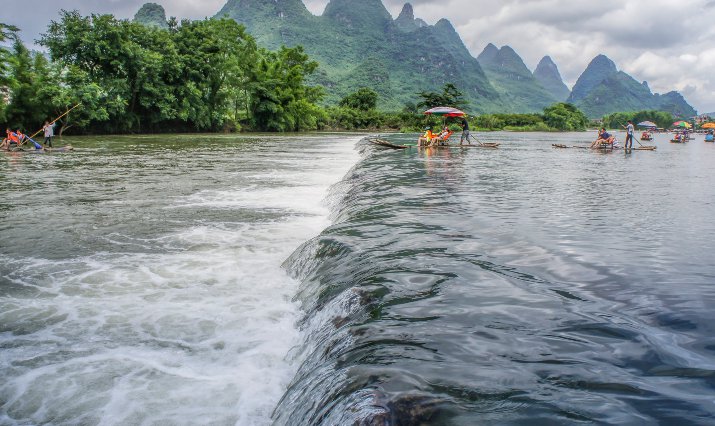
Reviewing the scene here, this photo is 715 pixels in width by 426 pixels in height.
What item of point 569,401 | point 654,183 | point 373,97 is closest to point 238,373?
point 569,401

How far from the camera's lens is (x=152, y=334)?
4.28m

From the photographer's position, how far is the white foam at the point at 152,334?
3244 millimetres

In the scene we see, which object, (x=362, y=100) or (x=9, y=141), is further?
(x=362, y=100)

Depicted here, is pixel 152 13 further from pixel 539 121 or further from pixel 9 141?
pixel 9 141

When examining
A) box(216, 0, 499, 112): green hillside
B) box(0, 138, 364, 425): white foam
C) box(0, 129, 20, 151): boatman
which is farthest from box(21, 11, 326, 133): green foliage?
box(216, 0, 499, 112): green hillside

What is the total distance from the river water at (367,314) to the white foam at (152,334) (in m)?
0.02

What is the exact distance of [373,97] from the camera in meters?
72.8

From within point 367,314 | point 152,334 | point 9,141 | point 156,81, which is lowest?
point 152,334

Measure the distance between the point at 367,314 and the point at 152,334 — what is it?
2102 millimetres

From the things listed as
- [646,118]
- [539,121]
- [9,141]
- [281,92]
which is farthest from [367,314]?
[646,118]

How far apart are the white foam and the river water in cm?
2

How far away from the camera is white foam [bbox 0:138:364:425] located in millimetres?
3244

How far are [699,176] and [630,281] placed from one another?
512 inches

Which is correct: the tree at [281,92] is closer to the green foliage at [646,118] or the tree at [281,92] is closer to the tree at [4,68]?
the tree at [4,68]
